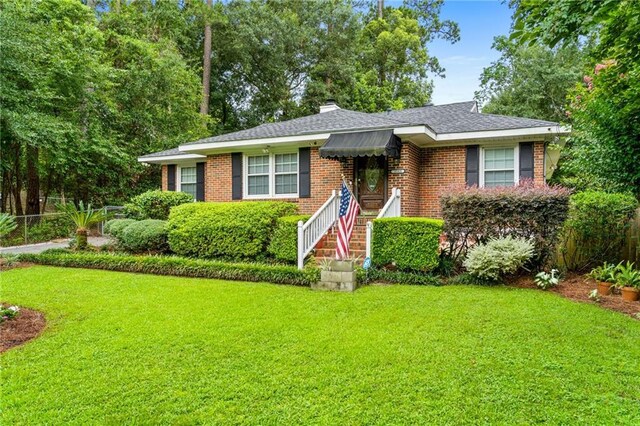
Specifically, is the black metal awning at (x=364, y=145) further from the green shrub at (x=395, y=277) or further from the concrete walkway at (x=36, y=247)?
the concrete walkway at (x=36, y=247)

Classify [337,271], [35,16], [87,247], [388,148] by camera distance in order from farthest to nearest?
[35,16]
[87,247]
[388,148]
[337,271]

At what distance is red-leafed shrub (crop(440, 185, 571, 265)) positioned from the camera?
7359 mm

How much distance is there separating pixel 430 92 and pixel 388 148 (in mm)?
22721

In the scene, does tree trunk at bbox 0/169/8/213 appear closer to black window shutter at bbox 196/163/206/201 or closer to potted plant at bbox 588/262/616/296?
black window shutter at bbox 196/163/206/201

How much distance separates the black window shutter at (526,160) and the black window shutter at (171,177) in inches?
495

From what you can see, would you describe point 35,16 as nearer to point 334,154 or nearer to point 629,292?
point 334,154

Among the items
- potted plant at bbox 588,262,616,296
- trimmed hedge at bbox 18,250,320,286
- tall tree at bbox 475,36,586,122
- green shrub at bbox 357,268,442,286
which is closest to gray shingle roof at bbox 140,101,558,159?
green shrub at bbox 357,268,442,286

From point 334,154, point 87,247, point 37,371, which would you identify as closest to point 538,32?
point 334,154

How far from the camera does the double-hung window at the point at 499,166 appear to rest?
10.7 metres

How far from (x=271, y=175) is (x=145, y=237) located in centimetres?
438

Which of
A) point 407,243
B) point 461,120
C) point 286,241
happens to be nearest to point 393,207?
point 407,243

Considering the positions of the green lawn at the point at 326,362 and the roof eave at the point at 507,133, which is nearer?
the green lawn at the point at 326,362

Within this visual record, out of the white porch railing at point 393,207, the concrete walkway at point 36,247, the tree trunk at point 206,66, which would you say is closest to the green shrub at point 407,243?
the white porch railing at point 393,207

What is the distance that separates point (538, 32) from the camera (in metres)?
4.47
